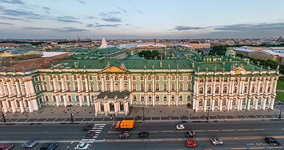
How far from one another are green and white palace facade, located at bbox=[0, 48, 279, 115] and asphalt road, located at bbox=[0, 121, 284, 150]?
10721 mm

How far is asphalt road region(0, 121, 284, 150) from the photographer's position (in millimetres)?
50062

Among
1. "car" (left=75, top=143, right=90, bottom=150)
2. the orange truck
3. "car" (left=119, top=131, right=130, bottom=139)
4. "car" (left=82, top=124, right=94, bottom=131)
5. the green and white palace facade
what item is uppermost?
the green and white palace facade

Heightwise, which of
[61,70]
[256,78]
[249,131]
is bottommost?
[249,131]

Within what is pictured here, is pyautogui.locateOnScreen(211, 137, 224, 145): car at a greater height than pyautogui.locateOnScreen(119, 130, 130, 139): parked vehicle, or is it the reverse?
pyautogui.locateOnScreen(119, 130, 130, 139): parked vehicle

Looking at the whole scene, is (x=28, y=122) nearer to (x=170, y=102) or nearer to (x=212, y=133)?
(x=170, y=102)

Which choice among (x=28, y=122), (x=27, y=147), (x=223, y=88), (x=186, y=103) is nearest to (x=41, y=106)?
(x=28, y=122)

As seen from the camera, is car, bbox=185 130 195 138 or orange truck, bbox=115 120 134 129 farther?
orange truck, bbox=115 120 134 129

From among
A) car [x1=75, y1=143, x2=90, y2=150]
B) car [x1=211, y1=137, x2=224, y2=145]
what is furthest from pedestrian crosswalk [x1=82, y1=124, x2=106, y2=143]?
car [x1=211, y1=137, x2=224, y2=145]

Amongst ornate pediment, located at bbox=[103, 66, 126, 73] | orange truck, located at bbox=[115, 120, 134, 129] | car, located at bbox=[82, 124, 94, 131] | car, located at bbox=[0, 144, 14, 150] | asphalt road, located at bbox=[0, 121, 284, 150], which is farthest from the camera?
ornate pediment, located at bbox=[103, 66, 126, 73]

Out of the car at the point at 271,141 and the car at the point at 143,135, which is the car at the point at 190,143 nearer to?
the car at the point at 143,135

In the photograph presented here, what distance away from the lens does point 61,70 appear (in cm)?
7400

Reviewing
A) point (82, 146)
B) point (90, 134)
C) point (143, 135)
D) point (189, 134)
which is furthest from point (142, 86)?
point (82, 146)

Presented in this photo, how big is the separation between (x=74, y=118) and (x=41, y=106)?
20.8 m

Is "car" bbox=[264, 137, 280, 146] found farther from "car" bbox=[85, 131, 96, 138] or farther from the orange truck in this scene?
"car" bbox=[85, 131, 96, 138]
